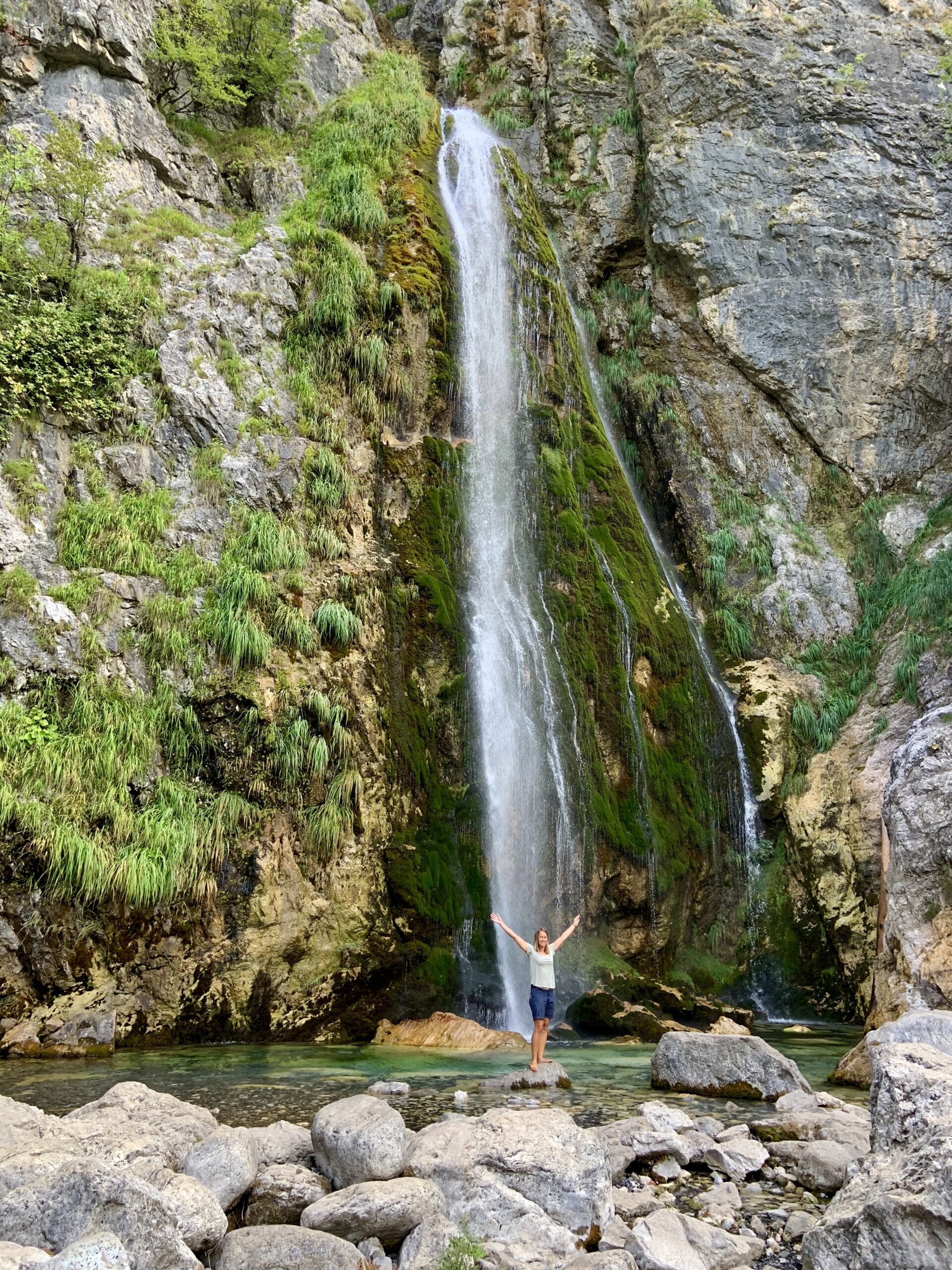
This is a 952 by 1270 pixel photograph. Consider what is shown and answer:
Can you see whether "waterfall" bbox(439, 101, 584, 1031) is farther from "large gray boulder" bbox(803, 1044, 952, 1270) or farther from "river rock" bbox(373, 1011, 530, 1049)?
"large gray boulder" bbox(803, 1044, 952, 1270)

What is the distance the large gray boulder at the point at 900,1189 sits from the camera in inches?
136

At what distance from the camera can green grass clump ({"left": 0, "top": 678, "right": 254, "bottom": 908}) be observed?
28.5ft

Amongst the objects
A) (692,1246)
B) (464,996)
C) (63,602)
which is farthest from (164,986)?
(692,1246)

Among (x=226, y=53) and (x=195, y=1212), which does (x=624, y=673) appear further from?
(x=226, y=53)

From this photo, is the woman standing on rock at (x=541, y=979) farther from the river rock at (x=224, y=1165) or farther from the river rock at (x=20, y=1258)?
the river rock at (x=20, y=1258)

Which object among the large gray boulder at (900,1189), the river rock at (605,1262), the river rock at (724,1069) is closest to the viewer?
the large gray boulder at (900,1189)

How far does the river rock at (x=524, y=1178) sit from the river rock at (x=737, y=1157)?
103cm

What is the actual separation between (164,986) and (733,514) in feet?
44.2

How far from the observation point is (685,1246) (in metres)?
4.21

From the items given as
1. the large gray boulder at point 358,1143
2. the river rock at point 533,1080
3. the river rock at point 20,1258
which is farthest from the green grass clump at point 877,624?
the river rock at point 20,1258

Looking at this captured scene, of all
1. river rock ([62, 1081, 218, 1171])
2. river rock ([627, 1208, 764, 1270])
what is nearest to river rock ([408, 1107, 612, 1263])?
river rock ([627, 1208, 764, 1270])

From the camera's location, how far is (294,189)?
17.5 m

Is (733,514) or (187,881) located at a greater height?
(733,514)

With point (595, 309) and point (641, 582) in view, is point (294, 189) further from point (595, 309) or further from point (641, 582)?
point (641, 582)
